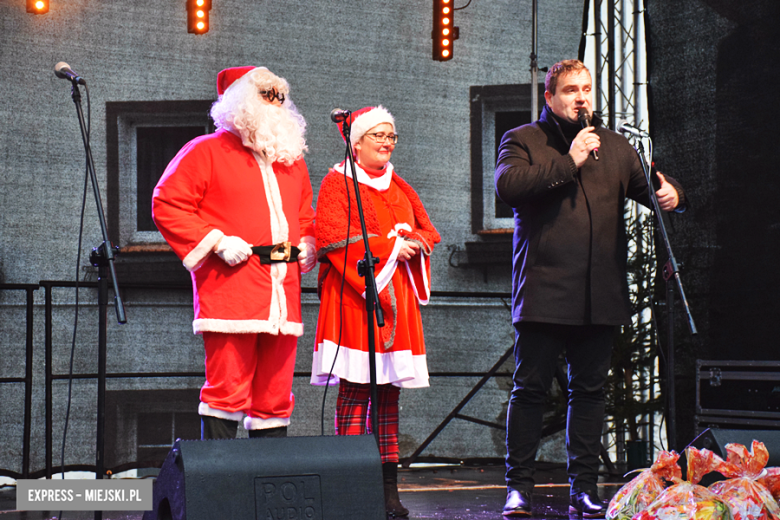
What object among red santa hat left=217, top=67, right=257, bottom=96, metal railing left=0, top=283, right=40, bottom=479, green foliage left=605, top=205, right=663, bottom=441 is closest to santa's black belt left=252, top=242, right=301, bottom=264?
red santa hat left=217, top=67, right=257, bottom=96

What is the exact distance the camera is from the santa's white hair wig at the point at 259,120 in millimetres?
2512

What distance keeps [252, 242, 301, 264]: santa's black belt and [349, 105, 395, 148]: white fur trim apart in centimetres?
54

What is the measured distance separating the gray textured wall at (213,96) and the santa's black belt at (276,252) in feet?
5.28

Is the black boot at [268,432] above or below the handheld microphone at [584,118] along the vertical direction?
below

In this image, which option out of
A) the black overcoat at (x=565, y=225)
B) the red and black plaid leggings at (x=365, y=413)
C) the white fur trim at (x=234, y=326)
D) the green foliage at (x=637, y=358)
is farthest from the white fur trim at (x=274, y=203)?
the green foliage at (x=637, y=358)

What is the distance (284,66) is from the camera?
4.18m

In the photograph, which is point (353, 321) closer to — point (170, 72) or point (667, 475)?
point (667, 475)

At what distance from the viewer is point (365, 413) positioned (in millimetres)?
2619

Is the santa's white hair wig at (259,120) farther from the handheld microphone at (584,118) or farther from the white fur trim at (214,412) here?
the handheld microphone at (584,118)

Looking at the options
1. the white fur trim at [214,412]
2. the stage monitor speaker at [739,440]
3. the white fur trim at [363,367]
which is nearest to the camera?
the stage monitor speaker at [739,440]

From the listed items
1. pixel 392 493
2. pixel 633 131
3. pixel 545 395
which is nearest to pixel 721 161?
pixel 633 131

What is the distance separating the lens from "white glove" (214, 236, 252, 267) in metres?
2.35

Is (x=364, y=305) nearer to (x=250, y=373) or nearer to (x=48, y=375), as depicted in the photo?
(x=250, y=373)

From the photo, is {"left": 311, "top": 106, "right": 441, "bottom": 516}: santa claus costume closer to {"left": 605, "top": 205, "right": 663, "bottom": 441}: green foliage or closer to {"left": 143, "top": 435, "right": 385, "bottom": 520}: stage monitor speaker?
{"left": 143, "top": 435, "right": 385, "bottom": 520}: stage monitor speaker
